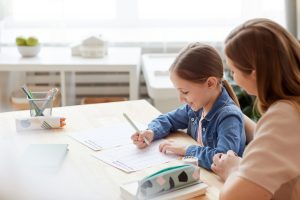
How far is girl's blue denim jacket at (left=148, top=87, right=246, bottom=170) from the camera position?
1.46 meters

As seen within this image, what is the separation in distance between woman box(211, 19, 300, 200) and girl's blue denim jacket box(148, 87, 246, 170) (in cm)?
30

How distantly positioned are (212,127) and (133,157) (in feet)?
0.91

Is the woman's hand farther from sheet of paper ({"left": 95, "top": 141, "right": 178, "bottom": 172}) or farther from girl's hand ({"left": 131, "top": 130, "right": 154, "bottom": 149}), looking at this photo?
girl's hand ({"left": 131, "top": 130, "right": 154, "bottom": 149})

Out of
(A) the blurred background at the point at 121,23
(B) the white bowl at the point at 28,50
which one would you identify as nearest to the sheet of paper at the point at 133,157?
(B) the white bowl at the point at 28,50

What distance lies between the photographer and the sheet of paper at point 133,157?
1.44m

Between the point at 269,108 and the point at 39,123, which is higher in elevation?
the point at 269,108

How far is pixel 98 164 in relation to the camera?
4.80 ft

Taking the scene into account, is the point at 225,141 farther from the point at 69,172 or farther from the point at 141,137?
the point at 69,172

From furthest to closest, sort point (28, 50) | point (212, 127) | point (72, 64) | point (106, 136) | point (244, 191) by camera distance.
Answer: point (28, 50), point (72, 64), point (106, 136), point (212, 127), point (244, 191)

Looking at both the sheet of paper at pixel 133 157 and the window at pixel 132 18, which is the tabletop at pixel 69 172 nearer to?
the sheet of paper at pixel 133 157

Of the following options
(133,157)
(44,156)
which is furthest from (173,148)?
(44,156)

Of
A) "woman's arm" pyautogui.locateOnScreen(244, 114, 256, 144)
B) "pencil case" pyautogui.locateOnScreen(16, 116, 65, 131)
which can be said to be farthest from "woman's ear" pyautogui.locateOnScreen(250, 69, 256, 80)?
"pencil case" pyautogui.locateOnScreen(16, 116, 65, 131)

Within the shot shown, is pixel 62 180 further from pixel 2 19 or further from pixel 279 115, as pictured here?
pixel 2 19

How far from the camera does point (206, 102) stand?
1.64m
